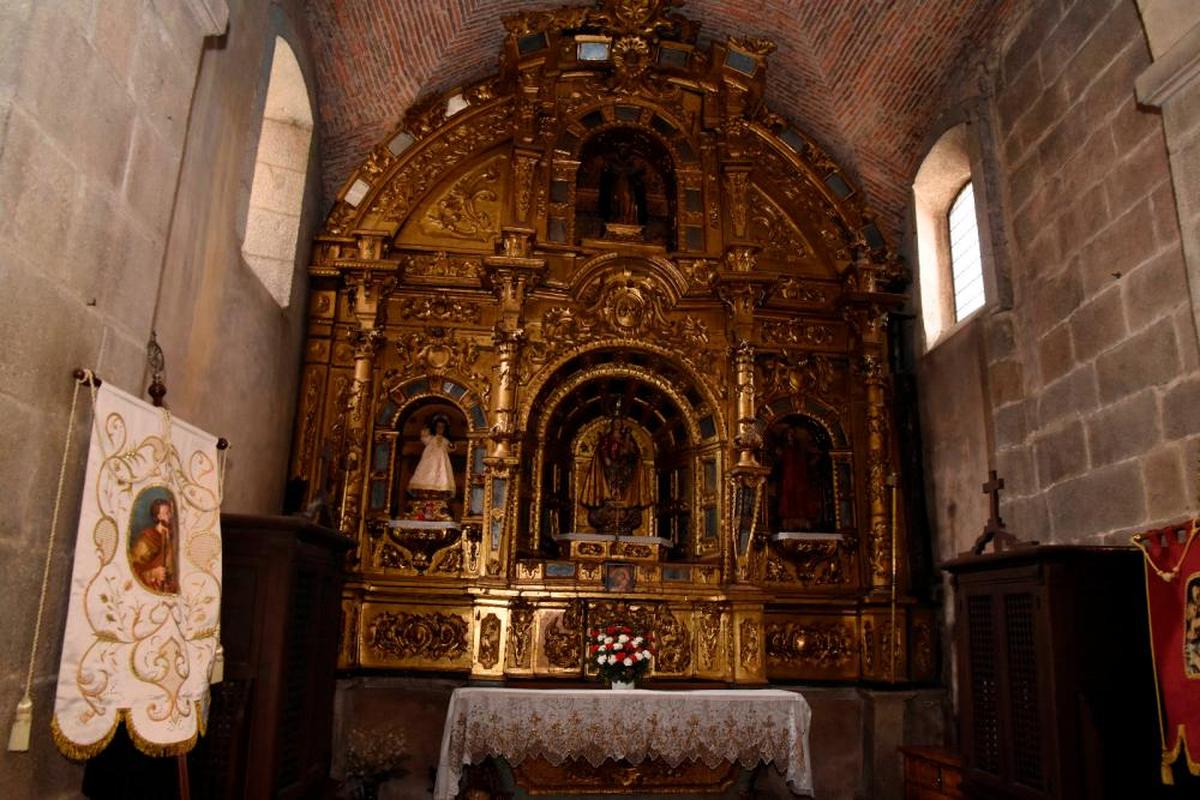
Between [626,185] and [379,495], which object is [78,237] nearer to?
[379,495]

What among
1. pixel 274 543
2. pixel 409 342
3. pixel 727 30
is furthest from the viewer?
pixel 727 30

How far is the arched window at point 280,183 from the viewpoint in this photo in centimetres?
877

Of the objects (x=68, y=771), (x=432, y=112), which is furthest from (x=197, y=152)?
(x=432, y=112)

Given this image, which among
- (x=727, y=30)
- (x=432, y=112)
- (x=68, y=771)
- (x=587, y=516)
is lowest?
(x=68, y=771)

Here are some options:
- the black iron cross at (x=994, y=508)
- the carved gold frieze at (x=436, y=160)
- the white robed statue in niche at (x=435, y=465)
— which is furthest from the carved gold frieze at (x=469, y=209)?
the black iron cross at (x=994, y=508)

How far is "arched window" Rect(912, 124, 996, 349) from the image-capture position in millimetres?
9336

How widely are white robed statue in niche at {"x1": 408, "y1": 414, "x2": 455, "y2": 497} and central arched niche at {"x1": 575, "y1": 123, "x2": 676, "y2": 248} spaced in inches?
110

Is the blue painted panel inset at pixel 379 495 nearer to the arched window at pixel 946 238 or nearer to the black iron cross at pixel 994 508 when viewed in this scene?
the black iron cross at pixel 994 508

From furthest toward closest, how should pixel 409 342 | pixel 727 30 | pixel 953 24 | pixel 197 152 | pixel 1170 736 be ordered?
pixel 727 30 < pixel 409 342 < pixel 953 24 < pixel 197 152 < pixel 1170 736

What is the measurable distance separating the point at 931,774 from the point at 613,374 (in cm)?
480

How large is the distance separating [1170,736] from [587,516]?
5859 mm

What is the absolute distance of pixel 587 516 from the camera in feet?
31.9

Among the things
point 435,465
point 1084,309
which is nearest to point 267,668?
point 435,465

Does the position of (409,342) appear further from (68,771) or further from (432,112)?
(68,771)
